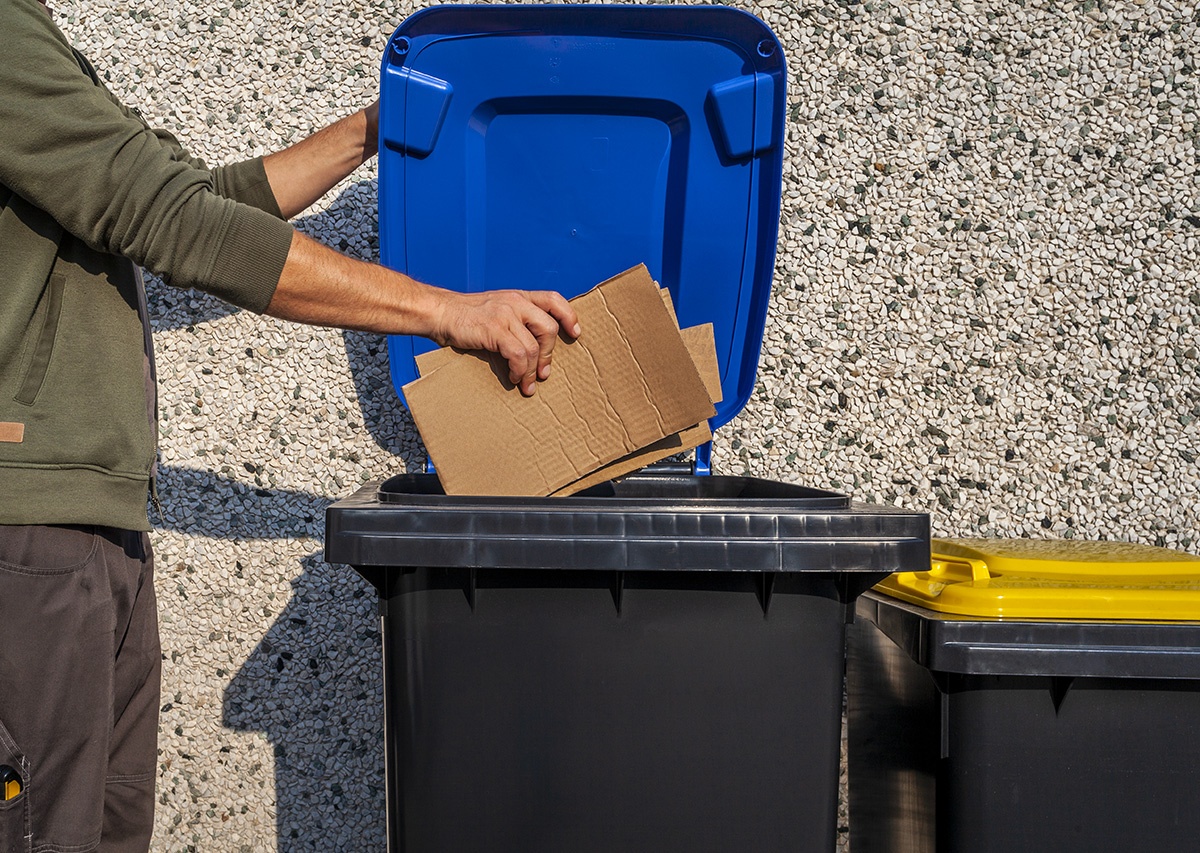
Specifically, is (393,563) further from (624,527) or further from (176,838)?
(176,838)

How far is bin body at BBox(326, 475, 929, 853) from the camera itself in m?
1.31

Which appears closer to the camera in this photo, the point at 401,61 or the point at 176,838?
the point at 401,61

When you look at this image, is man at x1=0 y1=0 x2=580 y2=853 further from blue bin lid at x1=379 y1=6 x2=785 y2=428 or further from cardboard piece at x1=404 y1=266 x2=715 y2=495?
blue bin lid at x1=379 y1=6 x2=785 y2=428

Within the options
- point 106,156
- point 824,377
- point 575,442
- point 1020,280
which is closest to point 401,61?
point 106,156

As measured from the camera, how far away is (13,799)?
1.28 metres

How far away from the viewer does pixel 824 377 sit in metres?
2.36

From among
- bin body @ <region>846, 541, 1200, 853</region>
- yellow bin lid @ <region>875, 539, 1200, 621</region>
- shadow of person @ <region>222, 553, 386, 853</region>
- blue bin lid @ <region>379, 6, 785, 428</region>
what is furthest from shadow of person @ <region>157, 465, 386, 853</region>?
bin body @ <region>846, 541, 1200, 853</region>

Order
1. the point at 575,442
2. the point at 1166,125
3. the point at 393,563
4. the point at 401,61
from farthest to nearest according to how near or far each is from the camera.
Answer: the point at 1166,125, the point at 401,61, the point at 575,442, the point at 393,563

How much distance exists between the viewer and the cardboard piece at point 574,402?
1497 millimetres

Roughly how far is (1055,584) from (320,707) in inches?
73.1

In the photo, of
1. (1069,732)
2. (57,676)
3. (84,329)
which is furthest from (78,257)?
(1069,732)

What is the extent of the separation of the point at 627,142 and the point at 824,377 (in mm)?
860

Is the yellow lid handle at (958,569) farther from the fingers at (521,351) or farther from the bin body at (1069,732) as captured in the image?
the fingers at (521,351)

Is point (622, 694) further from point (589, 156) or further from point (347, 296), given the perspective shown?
point (589, 156)
